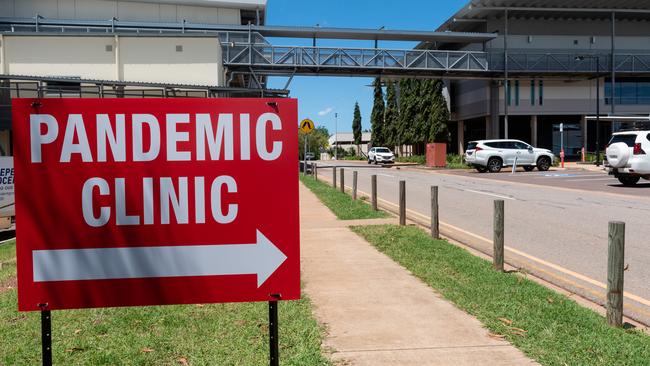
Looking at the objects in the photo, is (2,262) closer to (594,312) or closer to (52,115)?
(52,115)

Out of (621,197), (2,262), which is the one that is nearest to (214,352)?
(2,262)

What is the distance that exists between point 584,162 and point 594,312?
135 feet

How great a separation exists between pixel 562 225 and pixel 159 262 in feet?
34.4

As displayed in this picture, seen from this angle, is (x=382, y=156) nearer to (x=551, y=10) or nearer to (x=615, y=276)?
(x=551, y=10)


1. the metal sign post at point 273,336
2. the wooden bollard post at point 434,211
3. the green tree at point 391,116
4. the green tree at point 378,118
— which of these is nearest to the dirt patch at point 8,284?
the metal sign post at point 273,336

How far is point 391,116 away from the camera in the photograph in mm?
78812

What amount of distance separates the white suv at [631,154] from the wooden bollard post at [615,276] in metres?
16.2

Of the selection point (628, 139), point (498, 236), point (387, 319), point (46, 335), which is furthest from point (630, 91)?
point (46, 335)

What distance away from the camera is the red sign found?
2.88m

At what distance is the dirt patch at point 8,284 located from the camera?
22.3 feet

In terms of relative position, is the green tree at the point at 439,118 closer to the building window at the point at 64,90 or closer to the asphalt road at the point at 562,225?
the asphalt road at the point at 562,225

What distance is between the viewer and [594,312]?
5.51 m

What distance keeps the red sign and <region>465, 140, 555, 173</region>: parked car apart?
31480 millimetres

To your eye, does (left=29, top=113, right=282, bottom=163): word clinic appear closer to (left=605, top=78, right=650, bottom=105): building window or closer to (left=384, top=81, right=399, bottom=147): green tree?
(left=605, top=78, right=650, bottom=105): building window
